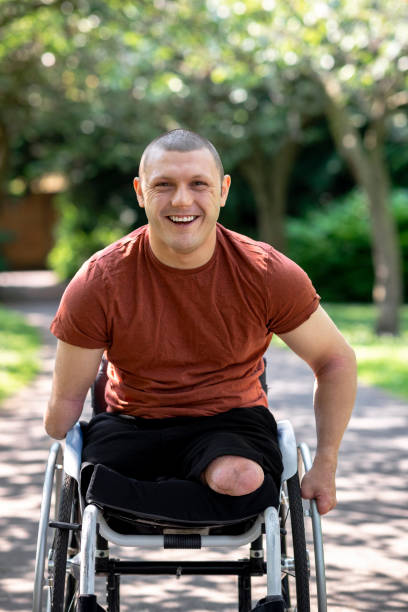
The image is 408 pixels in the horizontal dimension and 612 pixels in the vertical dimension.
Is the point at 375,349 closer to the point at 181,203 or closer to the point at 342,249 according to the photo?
the point at 342,249

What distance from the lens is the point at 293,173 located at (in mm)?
28969

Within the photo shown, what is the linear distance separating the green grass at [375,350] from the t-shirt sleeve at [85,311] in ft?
24.3

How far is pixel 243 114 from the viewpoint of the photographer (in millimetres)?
21766

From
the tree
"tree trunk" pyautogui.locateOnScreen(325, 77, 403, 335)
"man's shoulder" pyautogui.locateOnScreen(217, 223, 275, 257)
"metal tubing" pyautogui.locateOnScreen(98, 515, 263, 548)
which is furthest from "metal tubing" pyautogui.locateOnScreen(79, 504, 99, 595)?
"tree trunk" pyautogui.locateOnScreen(325, 77, 403, 335)

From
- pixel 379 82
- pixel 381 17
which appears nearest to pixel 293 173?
pixel 379 82

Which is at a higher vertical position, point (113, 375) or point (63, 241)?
point (63, 241)

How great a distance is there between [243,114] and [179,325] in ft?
62.4

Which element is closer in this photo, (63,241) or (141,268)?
(141,268)

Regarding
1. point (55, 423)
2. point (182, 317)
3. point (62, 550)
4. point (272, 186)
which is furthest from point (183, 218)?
point (272, 186)

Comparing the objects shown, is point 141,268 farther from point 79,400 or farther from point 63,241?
point 63,241

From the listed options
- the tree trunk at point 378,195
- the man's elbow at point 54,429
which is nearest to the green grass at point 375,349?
the tree trunk at point 378,195

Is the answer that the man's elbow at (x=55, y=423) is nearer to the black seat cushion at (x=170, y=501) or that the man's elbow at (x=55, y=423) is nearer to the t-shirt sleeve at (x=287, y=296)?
the black seat cushion at (x=170, y=501)

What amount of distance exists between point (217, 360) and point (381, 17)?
33.1ft

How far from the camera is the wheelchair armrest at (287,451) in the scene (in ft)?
10.4
